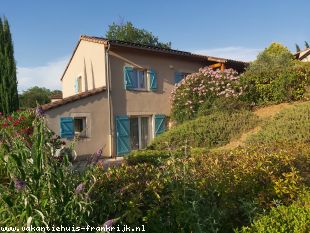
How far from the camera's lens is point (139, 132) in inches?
719

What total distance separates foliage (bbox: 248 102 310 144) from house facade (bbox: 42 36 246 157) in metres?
7.48

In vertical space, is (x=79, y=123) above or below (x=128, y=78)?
below

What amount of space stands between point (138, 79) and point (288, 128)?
9.44m

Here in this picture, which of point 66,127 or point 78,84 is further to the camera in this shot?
point 78,84

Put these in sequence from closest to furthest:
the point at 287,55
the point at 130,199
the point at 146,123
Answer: the point at 130,199 → the point at 146,123 → the point at 287,55

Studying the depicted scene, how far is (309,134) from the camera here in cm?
973

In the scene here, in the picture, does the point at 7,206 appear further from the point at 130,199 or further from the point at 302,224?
the point at 302,224

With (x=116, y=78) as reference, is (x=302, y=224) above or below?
below

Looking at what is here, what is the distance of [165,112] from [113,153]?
398cm

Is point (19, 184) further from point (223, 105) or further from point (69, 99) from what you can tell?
point (223, 105)

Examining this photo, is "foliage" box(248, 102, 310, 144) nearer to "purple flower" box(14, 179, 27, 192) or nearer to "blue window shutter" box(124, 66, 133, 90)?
"blue window shutter" box(124, 66, 133, 90)

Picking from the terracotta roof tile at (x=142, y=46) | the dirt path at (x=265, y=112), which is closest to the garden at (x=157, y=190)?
the dirt path at (x=265, y=112)

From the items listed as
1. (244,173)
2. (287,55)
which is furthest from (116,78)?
(244,173)

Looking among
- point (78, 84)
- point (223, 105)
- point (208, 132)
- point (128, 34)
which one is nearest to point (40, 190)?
point (208, 132)
